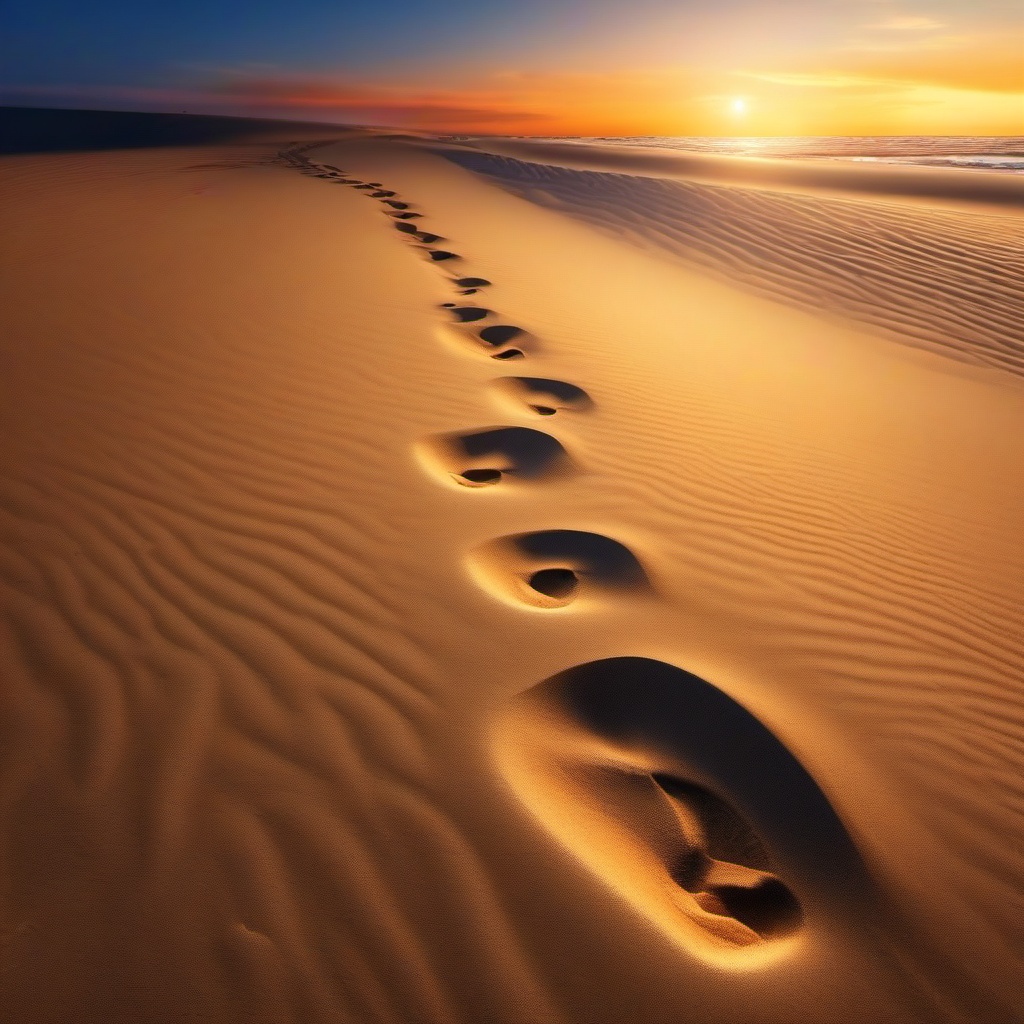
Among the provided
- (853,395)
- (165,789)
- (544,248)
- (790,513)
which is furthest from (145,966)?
(544,248)

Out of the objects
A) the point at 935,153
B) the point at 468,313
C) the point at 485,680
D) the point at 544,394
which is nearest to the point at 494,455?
the point at 544,394

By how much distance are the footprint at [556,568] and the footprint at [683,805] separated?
1.50 ft

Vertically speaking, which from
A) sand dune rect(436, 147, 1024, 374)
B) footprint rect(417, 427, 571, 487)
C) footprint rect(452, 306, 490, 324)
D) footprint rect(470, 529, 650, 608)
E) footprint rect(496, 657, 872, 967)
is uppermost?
sand dune rect(436, 147, 1024, 374)

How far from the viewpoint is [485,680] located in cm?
204

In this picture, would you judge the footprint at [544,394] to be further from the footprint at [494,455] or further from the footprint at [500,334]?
the footprint at [500,334]

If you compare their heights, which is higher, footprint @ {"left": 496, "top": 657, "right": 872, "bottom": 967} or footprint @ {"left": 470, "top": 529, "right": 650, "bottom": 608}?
footprint @ {"left": 470, "top": 529, "right": 650, "bottom": 608}

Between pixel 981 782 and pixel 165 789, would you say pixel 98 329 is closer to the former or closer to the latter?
pixel 165 789

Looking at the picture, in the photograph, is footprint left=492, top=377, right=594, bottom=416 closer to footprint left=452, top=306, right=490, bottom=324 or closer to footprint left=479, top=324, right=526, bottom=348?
footprint left=479, top=324, right=526, bottom=348

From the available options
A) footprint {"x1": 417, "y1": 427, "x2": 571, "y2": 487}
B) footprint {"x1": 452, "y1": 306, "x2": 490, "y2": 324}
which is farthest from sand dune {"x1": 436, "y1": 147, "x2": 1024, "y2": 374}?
footprint {"x1": 417, "y1": 427, "x2": 571, "y2": 487}

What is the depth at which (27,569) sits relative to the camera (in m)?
2.33

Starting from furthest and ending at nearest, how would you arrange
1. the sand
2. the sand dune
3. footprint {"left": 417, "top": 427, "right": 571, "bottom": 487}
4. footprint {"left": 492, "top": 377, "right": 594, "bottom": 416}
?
the sand dune, footprint {"left": 492, "top": 377, "right": 594, "bottom": 416}, footprint {"left": 417, "top": 427, "right": 571, "bottom": 487}, the sand

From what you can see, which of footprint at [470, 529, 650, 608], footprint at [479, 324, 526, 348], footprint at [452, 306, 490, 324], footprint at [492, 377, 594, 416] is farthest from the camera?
footprint at [452, 306, 490, 324]

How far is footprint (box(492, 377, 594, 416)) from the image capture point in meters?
4.19

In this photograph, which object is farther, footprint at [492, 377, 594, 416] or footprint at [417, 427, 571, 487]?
footprint at [492, 377, 594, 416]
